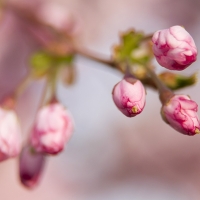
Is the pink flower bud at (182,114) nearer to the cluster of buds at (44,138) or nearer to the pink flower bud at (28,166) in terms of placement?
the cluster of buds at (44,138)

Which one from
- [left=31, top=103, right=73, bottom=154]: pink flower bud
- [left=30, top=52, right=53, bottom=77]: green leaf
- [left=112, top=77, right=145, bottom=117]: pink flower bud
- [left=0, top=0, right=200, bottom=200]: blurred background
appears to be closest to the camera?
[left=112, top=77, right=145, bottom=117]: pink flower bud

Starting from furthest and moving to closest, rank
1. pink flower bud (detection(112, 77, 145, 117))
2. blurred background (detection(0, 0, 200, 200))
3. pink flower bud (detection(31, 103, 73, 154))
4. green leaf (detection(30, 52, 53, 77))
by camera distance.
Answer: blurred background (detection(0, 0, 200, 200))
green leaf (detection(30, 52, 53, 77))
pink flower bud (detection(31, 103, 73, 154))
pink flower bud (detection(112, 77, 145, 117))

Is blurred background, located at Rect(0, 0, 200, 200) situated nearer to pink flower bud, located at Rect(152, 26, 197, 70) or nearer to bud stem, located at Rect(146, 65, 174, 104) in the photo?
bud stem, located at Rect(146, 65, 174, 104)

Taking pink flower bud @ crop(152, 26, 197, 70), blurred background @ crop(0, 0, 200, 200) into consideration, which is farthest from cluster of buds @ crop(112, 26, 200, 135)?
blurred background @ crop(0, 0, 200, 200)

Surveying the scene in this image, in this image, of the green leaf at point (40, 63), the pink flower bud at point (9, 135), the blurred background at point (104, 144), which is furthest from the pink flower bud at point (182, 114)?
the blurred background at point (104, 144)

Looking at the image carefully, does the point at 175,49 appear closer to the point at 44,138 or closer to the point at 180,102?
the point at 180,102

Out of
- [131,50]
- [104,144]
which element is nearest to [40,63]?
[131,50]

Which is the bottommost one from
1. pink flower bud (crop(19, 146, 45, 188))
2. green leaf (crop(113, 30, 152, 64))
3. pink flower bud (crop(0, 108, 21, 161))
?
pink flower bud (crop(19, 146, 45, 188))

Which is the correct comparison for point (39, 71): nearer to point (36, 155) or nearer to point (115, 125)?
point (36, 155)
